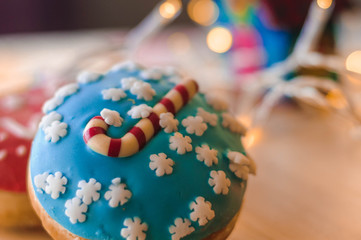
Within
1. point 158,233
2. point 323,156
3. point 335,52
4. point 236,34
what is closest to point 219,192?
point 158,233

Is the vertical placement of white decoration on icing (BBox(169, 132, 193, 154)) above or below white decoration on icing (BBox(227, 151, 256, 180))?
above

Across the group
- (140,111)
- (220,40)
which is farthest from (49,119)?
(220,40)

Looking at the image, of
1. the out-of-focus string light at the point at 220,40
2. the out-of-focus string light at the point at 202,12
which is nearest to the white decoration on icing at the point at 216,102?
the out-of-focus string light at the point at 220,40

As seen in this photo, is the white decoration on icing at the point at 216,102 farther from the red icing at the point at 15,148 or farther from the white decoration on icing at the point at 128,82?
the red icing at the point at 15,148

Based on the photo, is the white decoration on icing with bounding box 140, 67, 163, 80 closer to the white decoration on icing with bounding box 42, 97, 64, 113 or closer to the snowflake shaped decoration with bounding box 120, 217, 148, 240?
the white decoration on icing with bounding box 42, 97, 64, 113

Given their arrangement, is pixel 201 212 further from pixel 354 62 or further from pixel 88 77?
pixel 354 62

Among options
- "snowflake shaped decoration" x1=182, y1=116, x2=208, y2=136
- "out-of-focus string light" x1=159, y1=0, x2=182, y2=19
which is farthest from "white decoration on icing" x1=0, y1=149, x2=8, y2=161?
"out-of-focus string light" x1=159, y1=0, x2=182, y2=19

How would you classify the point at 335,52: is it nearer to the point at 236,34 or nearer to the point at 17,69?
the point at 236,34
